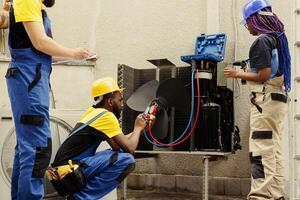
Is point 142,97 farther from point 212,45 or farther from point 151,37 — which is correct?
point 151,37

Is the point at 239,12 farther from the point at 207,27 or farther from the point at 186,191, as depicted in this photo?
the point at 186,191

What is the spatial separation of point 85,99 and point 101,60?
111 centimetres

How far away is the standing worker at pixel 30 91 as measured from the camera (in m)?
2.40

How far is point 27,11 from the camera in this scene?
2465 millimetres

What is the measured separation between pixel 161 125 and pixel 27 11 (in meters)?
1.67

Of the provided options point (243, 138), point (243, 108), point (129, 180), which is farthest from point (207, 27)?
point (129, 180)

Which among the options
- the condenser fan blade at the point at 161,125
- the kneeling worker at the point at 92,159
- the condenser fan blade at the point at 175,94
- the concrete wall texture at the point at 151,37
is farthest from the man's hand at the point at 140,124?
the concrete wall texture at the point at 151,37

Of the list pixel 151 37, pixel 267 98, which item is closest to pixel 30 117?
pixel 267 98

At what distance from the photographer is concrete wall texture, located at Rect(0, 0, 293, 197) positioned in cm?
416

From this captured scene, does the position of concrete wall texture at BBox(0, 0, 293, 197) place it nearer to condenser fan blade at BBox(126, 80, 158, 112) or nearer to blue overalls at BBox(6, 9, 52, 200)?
condenser fan blade at BBox(126, 80, 158, 112)

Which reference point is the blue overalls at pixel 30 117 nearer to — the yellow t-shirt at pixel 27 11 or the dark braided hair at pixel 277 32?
the yellow t-shirt at pixel 27 11

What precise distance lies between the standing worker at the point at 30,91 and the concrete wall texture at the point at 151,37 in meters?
1.39

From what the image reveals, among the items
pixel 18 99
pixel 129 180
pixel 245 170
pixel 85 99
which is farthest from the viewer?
pixel 129 180

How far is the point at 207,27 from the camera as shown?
446 centimetres
